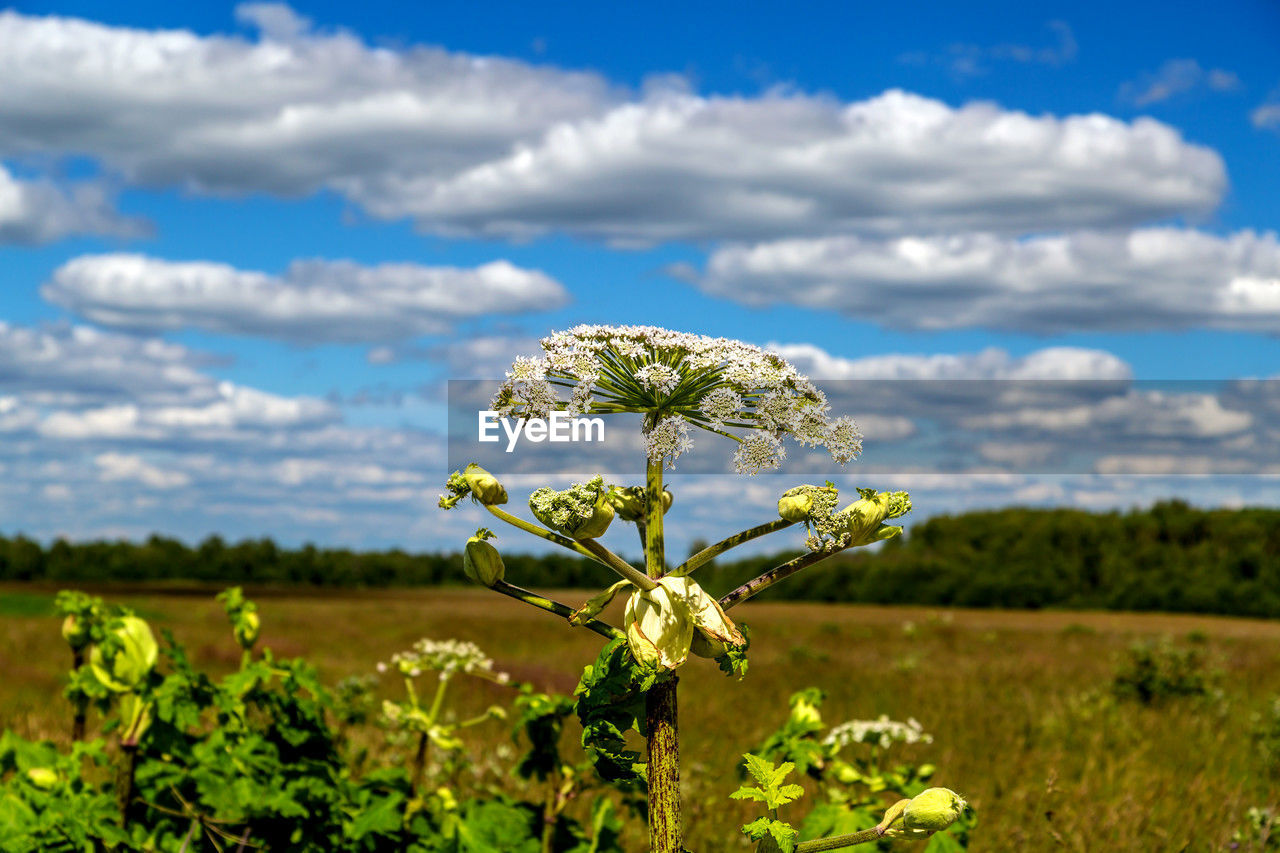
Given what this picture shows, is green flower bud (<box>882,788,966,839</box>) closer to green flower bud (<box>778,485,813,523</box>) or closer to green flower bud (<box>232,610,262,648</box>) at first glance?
green flower bud (<box>778,485,813,523</box>)

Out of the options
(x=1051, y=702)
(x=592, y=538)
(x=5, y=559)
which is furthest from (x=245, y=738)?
(x=5, y=559)

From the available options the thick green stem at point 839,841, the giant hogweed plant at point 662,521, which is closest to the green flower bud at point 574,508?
the giant hogweed plant at point 662,521

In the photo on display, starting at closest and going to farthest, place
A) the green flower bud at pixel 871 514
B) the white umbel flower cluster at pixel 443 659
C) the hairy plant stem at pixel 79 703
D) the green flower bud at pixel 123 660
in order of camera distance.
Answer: the green flower bud at pixel 871 514
the green flower bud at pixel 123 660
the hairy plant stem at pixel 79 703
the white umbel flower cluster at pixel 443 659

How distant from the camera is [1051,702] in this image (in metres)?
10.8

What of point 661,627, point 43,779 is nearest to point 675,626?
point 661,627

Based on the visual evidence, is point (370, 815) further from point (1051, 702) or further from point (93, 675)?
point (1051, 702)

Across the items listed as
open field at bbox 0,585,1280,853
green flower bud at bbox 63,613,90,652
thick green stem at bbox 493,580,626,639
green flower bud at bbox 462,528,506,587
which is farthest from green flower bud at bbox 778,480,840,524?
green flower bud at bbox 63,613,90,652

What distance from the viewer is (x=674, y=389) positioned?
2.05 meters

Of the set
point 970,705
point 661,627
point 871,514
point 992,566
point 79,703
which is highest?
point 871,514

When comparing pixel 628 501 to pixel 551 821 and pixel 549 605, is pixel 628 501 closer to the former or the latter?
pixel 549 605

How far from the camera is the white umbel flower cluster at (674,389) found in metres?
2.02

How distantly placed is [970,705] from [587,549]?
966 cm

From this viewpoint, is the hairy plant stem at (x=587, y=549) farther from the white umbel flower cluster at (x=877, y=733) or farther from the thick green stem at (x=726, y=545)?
the white umbel flower cluster at (x=877, y=733)

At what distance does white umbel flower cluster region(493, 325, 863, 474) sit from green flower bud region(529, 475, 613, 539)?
183 mm
